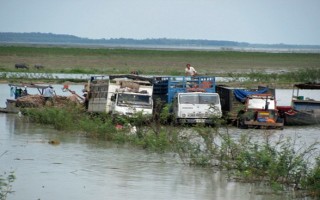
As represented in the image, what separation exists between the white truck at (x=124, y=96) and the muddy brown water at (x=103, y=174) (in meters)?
3.98

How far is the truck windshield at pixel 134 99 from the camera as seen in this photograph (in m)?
30.3

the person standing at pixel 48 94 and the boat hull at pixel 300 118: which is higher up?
the person standing at pixel 48 94

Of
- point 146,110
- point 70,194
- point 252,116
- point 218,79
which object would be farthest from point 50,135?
point 218,79

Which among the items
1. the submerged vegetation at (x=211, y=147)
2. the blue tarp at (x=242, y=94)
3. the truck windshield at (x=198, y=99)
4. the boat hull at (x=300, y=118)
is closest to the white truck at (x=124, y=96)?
the submerged vegetation at (x=211, y=147)

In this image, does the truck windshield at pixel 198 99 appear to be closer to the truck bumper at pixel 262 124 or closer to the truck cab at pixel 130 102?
the truck cab at pixel 130 102

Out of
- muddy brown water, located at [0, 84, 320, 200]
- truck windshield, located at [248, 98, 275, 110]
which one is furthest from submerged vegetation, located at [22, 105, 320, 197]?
truck windshield, located at [248, 98, 275, 110]

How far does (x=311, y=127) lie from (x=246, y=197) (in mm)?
16534

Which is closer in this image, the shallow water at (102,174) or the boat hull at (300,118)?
the shallow water at (102,174)

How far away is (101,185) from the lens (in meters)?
18.2

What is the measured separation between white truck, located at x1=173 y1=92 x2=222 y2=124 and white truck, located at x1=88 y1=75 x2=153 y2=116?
3.36ft

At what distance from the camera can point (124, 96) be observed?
30.5 meters

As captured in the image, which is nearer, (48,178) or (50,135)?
(48,178)

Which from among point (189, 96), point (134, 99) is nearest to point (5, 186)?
point (134, 99)

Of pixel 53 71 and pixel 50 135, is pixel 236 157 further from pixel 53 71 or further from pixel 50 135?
pixel 53 71
